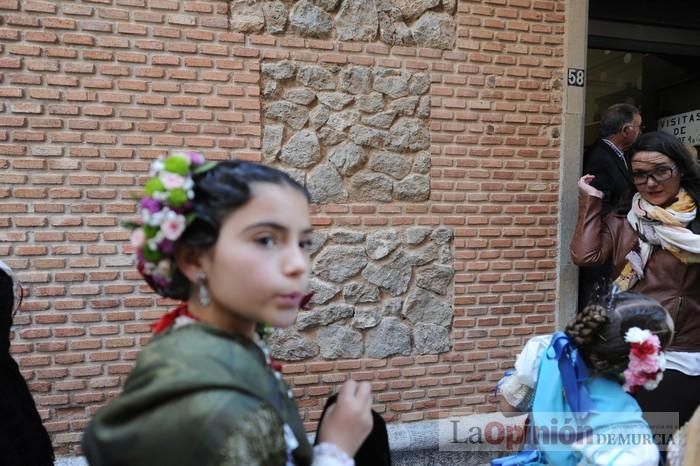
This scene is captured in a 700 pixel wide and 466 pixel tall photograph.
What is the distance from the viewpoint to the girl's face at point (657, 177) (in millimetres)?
3021

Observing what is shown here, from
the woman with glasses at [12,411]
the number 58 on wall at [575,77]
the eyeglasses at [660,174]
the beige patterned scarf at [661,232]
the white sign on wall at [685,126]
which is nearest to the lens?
the woman with glasses at [12,411]

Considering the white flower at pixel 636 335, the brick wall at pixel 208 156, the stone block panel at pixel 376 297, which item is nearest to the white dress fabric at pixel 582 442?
the white flower at pixel 636 335

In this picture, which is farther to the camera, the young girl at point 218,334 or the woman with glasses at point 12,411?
the woman with glasses at point 12,411

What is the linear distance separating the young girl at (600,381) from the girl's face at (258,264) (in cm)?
121

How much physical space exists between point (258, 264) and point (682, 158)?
2.72 m

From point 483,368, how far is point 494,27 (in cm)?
279

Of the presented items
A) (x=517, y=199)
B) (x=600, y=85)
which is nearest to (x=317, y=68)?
(x=517, y=199)

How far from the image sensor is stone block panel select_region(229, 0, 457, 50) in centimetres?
399

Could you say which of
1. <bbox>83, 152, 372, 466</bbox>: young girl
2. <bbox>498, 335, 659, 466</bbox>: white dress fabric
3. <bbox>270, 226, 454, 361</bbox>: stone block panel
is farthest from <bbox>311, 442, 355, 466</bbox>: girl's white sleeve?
<bbox>270, 226, 454, 361</bbox>: stone block panel

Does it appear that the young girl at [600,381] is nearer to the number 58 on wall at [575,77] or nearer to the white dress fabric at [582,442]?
the white dress fabric at [582,442]

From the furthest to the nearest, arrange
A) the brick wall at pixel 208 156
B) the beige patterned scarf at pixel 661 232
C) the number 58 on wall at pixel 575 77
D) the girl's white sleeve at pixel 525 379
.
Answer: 1. the number 58 on wall at pixel 575 77
2. the brick wall at pixel 208 156
3. the beige patterned scarf at pixel 661 232
4. the girl's white sleeve at pixel 525 379

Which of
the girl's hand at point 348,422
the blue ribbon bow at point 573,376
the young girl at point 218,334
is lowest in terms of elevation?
the blue ribbon bow at point 573,376

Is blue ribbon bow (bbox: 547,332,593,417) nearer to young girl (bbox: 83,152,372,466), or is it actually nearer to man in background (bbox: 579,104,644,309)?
young girl (bbox: 83,152,372,466)

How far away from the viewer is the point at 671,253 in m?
2.99
